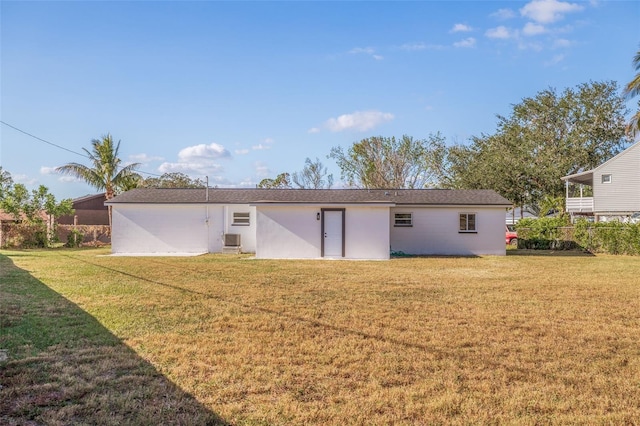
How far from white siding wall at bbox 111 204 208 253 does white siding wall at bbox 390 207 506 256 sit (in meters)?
9.22

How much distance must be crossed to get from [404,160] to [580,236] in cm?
2329

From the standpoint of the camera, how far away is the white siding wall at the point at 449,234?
20.9 meters

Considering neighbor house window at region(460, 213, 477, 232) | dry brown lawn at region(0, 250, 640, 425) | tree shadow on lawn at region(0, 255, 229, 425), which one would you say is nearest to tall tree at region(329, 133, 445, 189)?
neighbor house window at region(460, 213, 477, 232)

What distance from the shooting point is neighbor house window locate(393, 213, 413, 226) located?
21219 mm

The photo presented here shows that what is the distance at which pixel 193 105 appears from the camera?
Result: 74.6 feet

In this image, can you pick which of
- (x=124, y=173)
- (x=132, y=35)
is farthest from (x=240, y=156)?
(x=132, y=35)

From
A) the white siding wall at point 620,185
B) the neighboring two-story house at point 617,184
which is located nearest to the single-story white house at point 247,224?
the neighboring two-story house at point 617,184

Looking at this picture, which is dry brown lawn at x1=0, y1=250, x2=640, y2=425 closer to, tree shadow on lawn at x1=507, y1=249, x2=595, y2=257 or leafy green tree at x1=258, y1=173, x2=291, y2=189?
tree shadow on lawn at x1=507, y1=249, x2=595, y2=257

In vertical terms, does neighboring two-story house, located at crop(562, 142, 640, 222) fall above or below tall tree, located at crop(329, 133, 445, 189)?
below

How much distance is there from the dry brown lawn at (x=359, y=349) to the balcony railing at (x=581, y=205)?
26877 millimetres

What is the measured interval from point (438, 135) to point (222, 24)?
109 feet

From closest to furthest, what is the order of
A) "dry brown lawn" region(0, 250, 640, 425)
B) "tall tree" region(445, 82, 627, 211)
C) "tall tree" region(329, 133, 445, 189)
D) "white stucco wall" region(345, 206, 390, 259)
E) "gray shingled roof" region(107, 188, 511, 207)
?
"dry brown lawn" region(0, 250, 640, 425)
"white stucco wall" region(345, 206, 390, 259)
"gray shingled roof" region(107, 188, 511, 207)
"tall tree" region(445, 82, 627, 211)
"tall tree" region(329, 133, 445, 189)

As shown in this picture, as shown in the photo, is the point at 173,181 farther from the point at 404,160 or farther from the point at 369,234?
the point at 369,234

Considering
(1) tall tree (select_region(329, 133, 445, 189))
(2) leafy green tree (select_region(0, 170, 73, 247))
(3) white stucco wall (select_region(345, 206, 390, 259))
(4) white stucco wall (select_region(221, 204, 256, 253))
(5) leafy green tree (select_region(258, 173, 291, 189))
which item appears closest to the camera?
(3) white stucco wall (select_region(345, 206, 390, 259))
